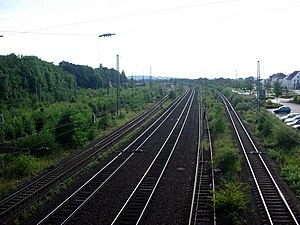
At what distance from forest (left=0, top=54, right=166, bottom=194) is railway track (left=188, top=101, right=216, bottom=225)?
8.20 m

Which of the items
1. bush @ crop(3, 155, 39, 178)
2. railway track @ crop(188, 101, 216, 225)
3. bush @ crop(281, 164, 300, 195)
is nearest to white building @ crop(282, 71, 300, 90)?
railway track @ crop(188, 101, 216, 225)

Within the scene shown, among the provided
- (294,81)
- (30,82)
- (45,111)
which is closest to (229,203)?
(45,111)

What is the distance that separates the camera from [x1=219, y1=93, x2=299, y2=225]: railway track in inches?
469

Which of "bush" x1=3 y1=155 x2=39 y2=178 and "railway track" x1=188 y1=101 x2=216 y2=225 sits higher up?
"bush" x1=3 y1=155 x2=39 y2=178

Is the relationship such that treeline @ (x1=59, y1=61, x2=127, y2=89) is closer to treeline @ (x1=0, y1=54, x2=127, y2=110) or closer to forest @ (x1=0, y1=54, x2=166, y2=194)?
forest @ (x1=0, y1=54, x2=166, y2=194)

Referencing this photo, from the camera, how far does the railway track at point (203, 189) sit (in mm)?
11874

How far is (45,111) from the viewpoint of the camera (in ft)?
112

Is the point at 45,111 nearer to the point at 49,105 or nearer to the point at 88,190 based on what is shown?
the point at 49,105

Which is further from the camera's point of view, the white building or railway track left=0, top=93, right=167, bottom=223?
the white building

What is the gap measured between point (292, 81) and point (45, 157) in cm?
9786

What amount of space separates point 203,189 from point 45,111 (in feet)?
74.9

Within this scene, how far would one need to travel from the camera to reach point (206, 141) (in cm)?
2580

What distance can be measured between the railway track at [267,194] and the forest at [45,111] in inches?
421

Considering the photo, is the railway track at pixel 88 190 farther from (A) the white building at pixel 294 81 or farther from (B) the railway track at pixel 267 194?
(A) the white building at pixel 294 81
